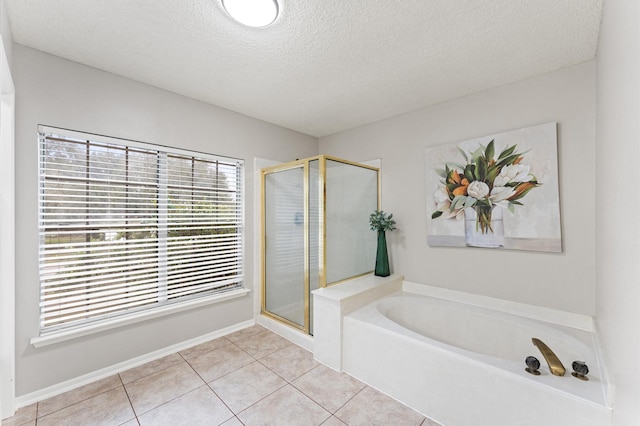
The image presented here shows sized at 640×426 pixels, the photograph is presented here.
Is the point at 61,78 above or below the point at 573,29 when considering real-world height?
below

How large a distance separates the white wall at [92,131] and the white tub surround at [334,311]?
41.4 inches

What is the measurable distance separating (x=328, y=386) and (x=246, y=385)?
61 cm

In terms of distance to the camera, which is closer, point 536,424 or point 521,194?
point 536,424

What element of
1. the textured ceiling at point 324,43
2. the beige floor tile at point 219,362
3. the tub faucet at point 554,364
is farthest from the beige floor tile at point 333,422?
the textured ceiling at point 324,43

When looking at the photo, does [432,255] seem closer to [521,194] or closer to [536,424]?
[521,194]

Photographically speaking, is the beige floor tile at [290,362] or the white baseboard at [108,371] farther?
the beige floor tile at [290,362]

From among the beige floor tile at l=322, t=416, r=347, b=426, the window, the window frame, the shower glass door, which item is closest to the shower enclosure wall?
the shower glass door

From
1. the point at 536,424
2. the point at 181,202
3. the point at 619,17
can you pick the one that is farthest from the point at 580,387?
the point at 181,202

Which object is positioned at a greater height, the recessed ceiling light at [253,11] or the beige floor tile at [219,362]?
the recessed ceiling light at [253,11]

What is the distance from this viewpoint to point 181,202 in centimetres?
254

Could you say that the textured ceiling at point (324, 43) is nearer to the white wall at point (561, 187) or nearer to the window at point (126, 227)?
the white wall at point (561, 187)

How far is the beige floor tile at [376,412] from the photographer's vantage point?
64.7 inches

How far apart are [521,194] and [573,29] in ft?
3.64

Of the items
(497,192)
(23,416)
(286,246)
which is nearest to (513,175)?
(497,192)
